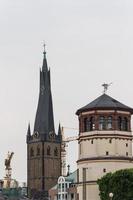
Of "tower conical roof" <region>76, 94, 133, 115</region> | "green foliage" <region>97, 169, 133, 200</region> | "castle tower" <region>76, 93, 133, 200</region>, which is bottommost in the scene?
"green foliage" <region>97, 169, 133, 200</region>

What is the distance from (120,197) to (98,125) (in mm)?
14276

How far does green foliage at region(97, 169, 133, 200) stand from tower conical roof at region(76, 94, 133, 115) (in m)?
12.5

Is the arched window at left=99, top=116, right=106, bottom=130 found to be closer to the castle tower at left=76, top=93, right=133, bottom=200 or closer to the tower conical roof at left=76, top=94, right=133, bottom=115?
the castle tower at left=76, top=93, right=133, bottom=200

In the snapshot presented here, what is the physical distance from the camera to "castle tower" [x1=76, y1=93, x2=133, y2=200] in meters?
130

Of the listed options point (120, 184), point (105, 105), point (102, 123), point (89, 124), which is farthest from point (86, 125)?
point (120, 184)

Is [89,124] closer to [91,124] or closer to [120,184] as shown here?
[91,124]

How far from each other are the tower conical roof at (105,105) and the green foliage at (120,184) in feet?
40.9

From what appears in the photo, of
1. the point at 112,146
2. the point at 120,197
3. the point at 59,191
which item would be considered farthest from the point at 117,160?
the point at 59,191

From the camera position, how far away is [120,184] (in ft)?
399

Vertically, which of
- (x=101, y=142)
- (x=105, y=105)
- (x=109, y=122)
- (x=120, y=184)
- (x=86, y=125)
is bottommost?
(x=120, y=184)

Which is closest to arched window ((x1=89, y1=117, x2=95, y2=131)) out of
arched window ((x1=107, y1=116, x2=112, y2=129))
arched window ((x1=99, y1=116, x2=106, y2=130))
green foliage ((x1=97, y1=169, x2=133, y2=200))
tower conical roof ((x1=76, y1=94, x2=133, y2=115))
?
arched window ((x1=99, y1=116, x2=106, y2=130))

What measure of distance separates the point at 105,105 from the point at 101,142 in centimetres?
570

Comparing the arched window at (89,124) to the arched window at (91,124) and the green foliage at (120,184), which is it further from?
the green foliage at (120,184)

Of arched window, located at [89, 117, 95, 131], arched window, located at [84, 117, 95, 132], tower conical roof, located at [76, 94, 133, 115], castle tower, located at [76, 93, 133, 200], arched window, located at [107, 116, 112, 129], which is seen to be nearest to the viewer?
castle tower, located at [76, 93, 133, 200]
